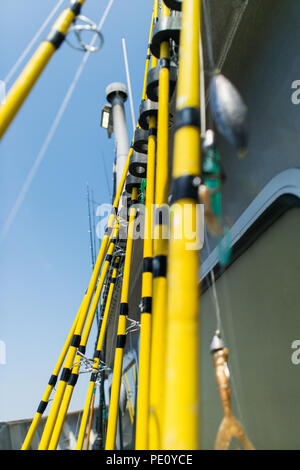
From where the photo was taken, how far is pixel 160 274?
0.94 m

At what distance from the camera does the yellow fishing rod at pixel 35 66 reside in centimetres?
91

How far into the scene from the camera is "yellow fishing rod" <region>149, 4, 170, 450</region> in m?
0.78

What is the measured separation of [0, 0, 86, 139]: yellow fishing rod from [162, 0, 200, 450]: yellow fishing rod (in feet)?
1.31

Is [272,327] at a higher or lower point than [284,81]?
lower

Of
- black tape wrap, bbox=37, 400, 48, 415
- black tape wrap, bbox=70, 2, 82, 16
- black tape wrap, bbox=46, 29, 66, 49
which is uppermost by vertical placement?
black tape wrap, bbox=70, 2, 82, 16

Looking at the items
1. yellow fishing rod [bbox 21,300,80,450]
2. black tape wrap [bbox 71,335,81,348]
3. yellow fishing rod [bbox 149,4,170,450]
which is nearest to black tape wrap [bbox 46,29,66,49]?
yellow fishing rod [bbox 149,4,170,450]

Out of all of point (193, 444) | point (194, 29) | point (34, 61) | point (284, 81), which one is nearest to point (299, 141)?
point (284, 81)

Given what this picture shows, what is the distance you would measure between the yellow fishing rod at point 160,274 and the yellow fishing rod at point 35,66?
384 mm

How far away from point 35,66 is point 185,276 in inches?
30.0

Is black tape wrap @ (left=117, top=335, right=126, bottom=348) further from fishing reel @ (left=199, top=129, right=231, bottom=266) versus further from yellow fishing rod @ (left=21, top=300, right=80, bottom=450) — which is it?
fishing reel @ (left=199, top=129, right=231, bottom=266)

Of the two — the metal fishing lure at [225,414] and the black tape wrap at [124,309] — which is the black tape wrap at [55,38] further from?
the black tape wrap at [124,309]

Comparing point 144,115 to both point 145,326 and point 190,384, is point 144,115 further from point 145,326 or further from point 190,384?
point 190,384

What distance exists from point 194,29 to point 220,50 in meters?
1.53
